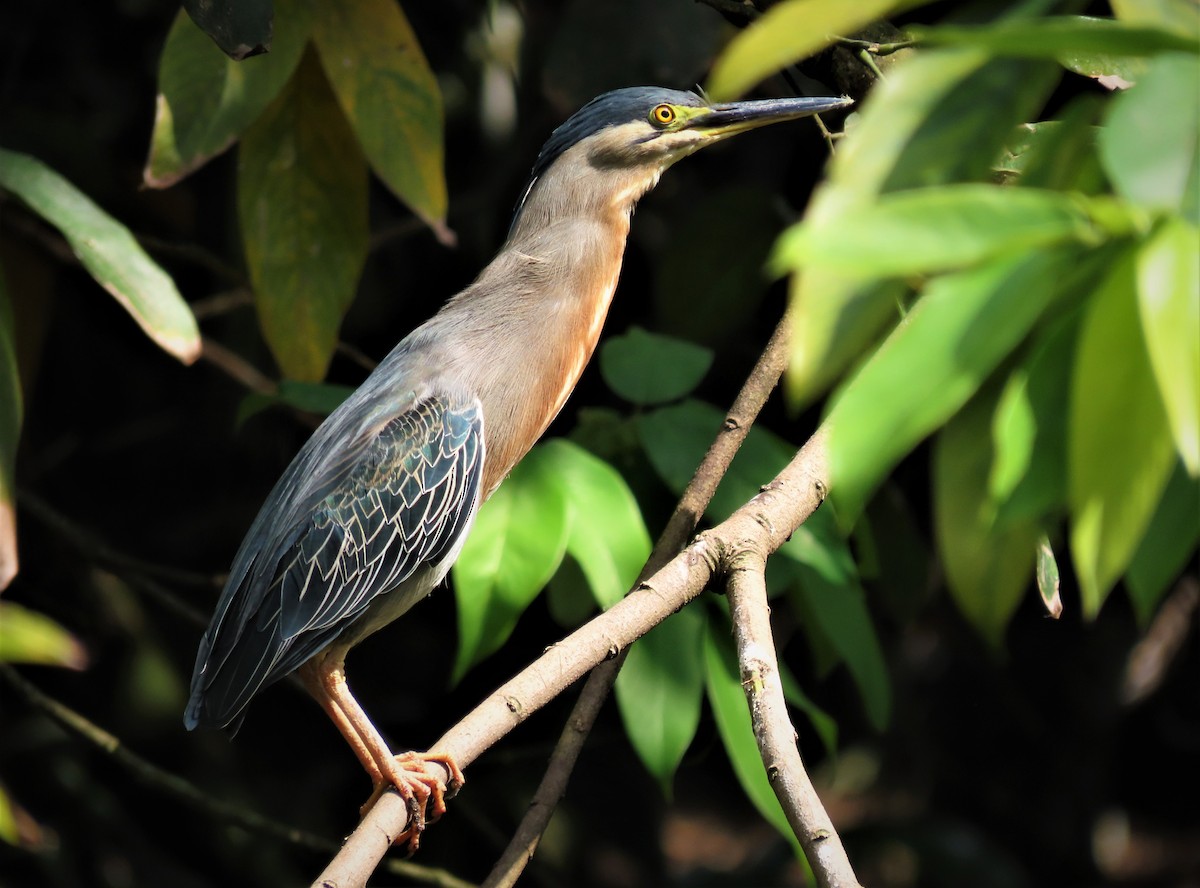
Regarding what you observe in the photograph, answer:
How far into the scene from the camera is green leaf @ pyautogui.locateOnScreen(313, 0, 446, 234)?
2.26 metres

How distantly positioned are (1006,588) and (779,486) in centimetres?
105

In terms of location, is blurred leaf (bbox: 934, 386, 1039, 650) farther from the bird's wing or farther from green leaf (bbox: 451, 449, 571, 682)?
the bird's wing

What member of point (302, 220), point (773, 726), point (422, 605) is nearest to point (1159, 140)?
point (773, 726)

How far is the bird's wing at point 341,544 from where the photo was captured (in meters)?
2.24

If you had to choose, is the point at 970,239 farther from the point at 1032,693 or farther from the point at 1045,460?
the point at 1032,693

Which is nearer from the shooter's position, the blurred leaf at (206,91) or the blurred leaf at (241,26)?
the blurred leaf at (241,26)

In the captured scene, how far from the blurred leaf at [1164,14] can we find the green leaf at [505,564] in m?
1.27

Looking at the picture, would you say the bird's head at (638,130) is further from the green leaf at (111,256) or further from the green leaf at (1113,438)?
the green leaf at (1113,438)

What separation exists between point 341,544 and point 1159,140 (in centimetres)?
184

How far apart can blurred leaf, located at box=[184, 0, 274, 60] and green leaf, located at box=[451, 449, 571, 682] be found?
2.57 ft

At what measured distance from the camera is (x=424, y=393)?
94.3 inches

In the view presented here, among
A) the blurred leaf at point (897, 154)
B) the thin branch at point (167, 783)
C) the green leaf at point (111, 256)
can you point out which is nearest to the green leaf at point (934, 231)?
the blurred leaf at point (897, 154)

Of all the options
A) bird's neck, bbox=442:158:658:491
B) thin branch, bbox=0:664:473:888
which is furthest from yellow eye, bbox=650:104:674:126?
thin branch, bbox=0:664:473:888

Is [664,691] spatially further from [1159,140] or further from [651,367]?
[1159,140]
